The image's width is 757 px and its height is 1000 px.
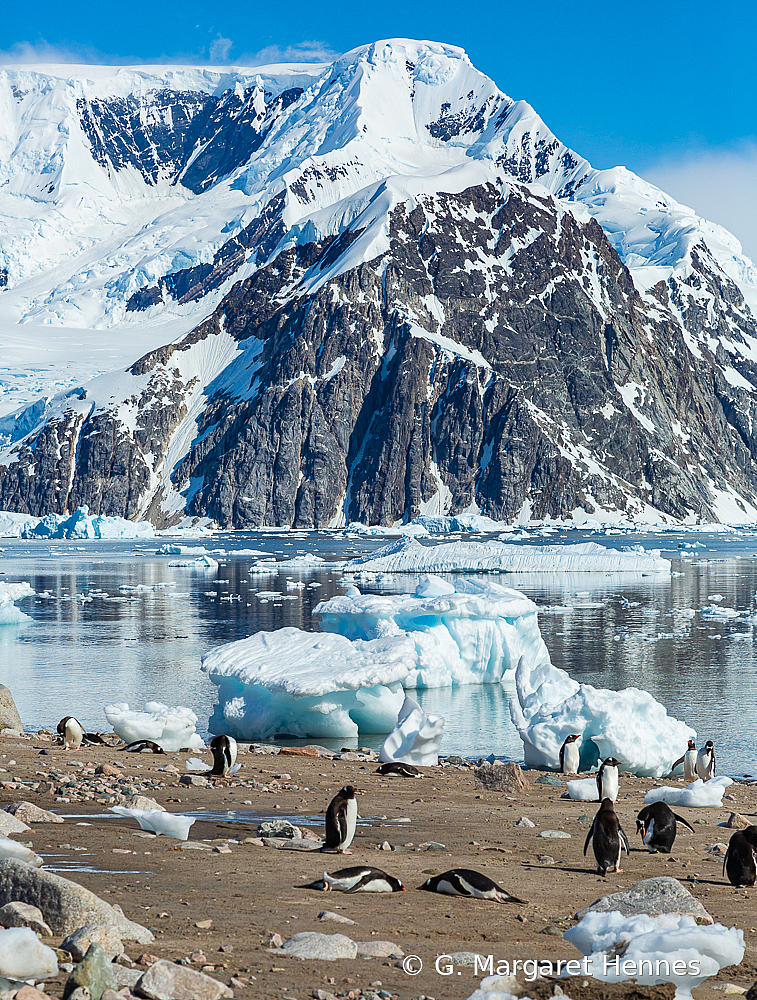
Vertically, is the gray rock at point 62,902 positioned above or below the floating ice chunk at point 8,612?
above

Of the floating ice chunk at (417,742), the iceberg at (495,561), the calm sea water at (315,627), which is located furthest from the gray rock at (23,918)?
the iceberg at (495,561)

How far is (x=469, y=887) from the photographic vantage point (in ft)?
30.4

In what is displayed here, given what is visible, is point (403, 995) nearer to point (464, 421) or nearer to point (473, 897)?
point (473, 897)

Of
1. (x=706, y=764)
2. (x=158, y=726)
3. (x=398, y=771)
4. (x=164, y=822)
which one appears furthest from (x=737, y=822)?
(x=158, y=726)

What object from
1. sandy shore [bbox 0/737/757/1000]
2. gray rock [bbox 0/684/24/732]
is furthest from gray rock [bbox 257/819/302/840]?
gray rock [bbox 0/684/24/732]

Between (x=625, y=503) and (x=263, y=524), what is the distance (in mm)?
63884

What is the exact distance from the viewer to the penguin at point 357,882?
365 inches

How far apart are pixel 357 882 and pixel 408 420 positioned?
6977 inches

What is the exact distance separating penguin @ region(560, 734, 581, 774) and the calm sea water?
2.17 metres

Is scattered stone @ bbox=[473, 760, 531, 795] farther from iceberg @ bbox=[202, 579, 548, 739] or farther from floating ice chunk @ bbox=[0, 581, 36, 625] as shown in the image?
floating ice chunk @ bbox=[0, 581, 36, 625]

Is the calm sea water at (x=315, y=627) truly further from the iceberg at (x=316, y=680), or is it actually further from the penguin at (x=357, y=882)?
the penguin at (x=357, y=882)

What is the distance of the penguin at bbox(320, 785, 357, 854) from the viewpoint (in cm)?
1097

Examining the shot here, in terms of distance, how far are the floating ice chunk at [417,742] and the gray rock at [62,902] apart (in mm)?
12454

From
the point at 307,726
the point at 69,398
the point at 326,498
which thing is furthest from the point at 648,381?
the point at 307,726
